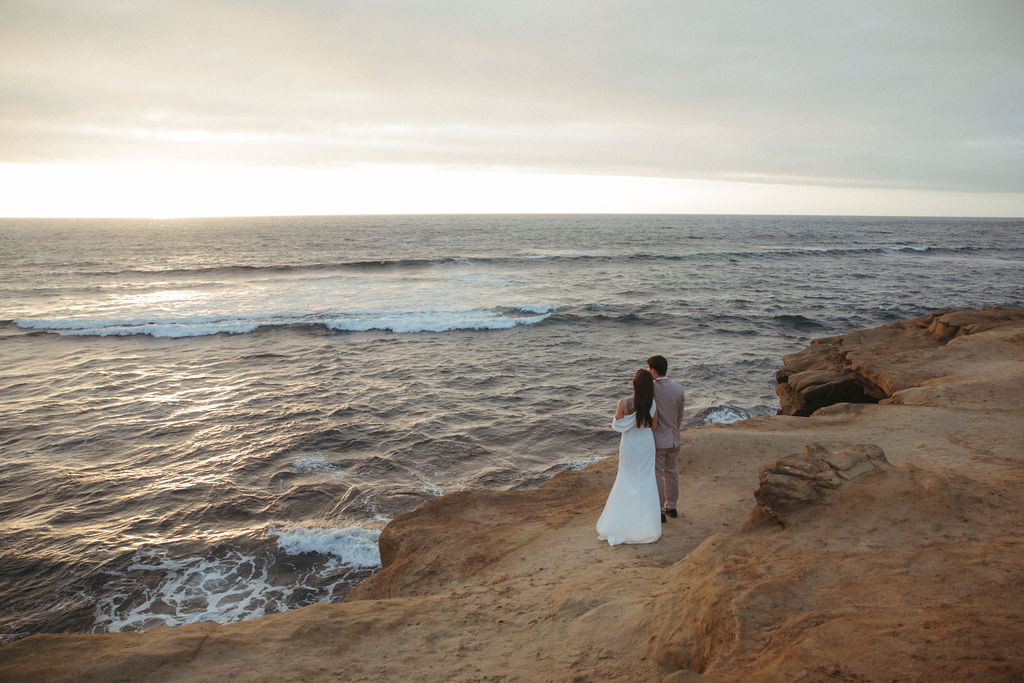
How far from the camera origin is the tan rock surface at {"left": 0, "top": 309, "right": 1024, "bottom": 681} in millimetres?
3367

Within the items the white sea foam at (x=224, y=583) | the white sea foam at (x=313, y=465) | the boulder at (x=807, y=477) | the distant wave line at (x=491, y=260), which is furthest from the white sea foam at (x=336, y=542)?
the distant wave line at (x=491, y=260)

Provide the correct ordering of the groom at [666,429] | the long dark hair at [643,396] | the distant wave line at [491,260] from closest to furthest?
the long dark hair at [643,396] → the groom at [666,429] → the distant wave line at [491,260]

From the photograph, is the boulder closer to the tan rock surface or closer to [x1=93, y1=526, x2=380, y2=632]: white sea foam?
the tan rock surface

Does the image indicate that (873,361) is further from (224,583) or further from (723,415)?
(224,583)

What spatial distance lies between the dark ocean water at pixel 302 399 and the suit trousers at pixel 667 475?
437cm

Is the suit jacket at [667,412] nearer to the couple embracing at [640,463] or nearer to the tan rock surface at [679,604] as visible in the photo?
the couple embracing at [640,463]

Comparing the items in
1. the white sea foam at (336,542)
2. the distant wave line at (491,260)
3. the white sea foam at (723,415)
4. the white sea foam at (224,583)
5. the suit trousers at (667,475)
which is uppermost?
the distant wave line at (491,260)

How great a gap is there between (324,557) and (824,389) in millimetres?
10786

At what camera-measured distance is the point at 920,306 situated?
28.4 m

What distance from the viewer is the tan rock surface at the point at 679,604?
3.37 m

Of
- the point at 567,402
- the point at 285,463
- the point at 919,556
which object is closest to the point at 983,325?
the point at 567,402

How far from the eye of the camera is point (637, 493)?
5859 millimetres

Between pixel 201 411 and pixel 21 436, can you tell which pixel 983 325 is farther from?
pixel 21 436

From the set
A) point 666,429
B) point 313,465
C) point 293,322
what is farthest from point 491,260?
point 666,429
